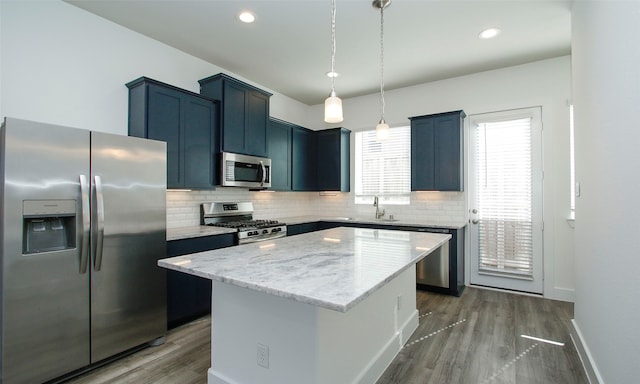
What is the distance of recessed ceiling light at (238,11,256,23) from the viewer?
8.98 ft

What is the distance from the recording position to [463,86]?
165 inches

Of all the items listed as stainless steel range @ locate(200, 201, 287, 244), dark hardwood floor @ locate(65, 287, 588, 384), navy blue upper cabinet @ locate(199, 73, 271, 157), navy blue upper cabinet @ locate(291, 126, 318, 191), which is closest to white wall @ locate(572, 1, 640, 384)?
dark hardwood floor @ locate(65, 287, 588, 384)

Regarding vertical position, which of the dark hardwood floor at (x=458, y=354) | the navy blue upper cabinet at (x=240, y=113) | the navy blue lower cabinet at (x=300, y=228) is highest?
the navy blue upper cabinet at (x=240, y=113)

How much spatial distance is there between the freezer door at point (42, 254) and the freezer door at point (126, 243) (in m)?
0.09

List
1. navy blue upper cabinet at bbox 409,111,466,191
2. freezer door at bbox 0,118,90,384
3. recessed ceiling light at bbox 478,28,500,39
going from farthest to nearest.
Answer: navy blue upper cabinet at bbox 409,111,466,191 → recessed ceiling light at bbox 478,28,500,39 → freezer door at bbox 0,118,90,384

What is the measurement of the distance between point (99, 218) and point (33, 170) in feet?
1.54

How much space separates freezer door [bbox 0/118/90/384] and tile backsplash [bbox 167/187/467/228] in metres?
1.26

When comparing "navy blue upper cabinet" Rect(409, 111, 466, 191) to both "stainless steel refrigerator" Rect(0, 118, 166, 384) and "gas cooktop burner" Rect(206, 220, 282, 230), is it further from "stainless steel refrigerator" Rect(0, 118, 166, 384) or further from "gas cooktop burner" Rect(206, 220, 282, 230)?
"stainless steel refrigerator" Rect(0, 118, 166, 384)

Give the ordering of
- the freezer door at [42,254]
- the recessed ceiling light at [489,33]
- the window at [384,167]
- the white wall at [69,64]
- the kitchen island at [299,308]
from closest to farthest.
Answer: the kitchen island at [299,308] < the freezer door at [42,254] < the white wall at [69,64] < the recessed ceiling light at [489,33] < the window at [384,167]

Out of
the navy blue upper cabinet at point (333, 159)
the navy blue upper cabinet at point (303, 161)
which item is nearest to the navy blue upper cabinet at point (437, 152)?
the navy blue upper cabinet at point (333, 159)

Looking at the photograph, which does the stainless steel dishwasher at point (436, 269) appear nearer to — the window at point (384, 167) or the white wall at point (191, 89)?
the white wall at point (191, 89)

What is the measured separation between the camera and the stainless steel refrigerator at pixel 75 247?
1.83 metres

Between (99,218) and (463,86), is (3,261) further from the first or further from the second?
(463,86)

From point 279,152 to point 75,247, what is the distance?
2.76 m
